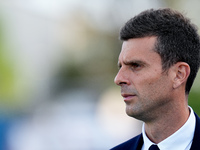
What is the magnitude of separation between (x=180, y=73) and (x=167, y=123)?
35 cm

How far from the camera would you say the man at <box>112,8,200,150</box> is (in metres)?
3.77

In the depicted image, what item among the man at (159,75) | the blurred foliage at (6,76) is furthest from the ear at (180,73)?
the blurred foliage at (6,76)

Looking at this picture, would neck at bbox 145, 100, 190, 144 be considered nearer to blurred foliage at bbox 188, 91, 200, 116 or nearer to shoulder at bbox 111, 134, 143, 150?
shoulder at bbox 111, 134, 143, 150

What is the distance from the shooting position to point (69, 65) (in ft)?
84.7

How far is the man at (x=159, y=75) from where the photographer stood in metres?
3.77

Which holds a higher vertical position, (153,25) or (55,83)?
(153,25)

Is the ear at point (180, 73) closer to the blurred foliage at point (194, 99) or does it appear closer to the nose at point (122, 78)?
the nose at point (122, 78)

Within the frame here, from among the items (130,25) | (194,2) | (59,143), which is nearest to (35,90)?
(194,2)

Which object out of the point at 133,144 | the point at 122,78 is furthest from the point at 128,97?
the point at 133,144

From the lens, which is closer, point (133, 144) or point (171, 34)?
point (171, 34)

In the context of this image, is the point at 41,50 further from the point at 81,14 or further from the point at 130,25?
the point at 130,25

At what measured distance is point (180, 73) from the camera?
384cm

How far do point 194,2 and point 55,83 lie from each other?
899cm

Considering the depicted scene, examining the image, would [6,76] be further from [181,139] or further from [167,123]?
[181,139]
